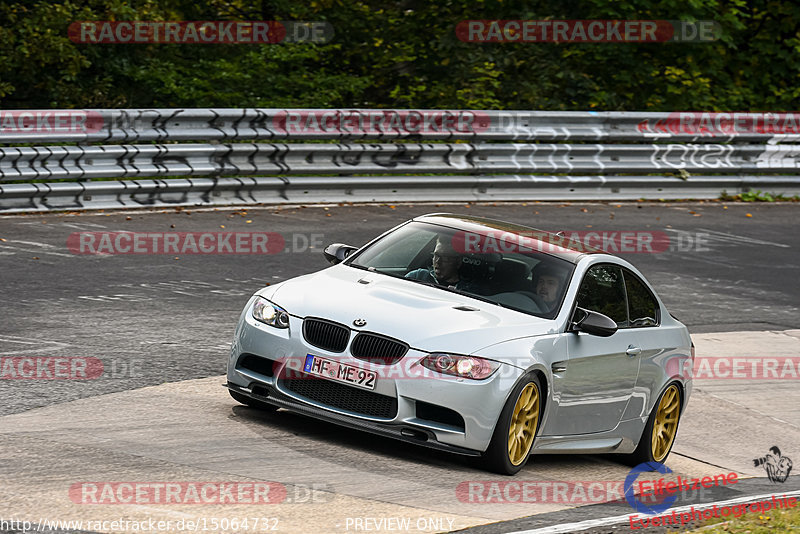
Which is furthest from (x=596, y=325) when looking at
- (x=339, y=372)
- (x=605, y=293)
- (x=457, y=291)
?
(x=339, y=372)

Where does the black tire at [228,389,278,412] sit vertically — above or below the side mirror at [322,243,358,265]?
below

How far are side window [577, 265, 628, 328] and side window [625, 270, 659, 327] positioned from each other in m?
0.08

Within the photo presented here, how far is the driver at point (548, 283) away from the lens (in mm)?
8031

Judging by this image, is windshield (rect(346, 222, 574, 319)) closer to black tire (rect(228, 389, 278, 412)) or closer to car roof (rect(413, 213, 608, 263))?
car roof (rect(413, 213, 608, 263))

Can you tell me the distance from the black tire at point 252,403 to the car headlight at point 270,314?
19.8 inches

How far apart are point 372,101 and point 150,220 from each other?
9.96 metres

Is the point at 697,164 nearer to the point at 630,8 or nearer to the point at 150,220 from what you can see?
the point at 630,8

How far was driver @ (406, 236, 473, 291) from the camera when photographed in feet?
26.9

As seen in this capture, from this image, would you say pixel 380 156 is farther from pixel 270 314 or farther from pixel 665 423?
pixel 270 314

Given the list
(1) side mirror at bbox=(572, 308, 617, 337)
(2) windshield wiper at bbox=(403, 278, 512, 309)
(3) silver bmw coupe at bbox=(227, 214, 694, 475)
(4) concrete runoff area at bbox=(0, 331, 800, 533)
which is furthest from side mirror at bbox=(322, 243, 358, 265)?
(1) side mirror at bbox=(572, 308, 617, 337)

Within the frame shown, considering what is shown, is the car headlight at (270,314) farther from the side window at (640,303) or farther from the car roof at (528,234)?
the side window at (640,303)

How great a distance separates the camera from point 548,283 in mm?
8156

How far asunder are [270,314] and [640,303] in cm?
272

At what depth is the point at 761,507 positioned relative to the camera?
7355 millimetres
